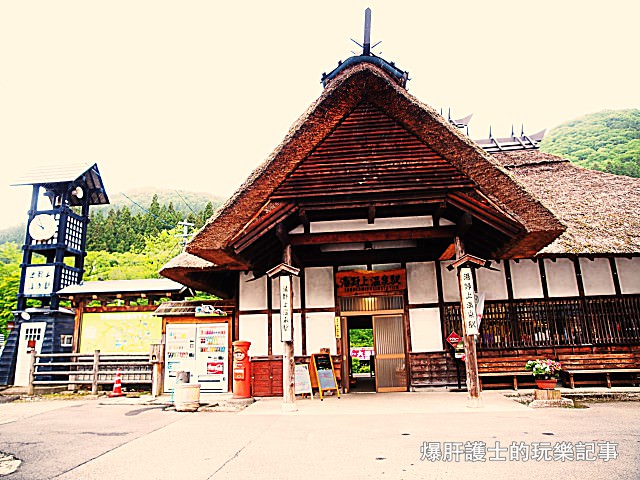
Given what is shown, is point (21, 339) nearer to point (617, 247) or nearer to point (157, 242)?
point (617, 247)

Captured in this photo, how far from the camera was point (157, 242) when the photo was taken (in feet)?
111

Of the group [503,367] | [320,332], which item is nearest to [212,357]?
[320,332]

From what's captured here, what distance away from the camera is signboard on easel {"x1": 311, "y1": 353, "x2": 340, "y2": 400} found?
910 centimetres

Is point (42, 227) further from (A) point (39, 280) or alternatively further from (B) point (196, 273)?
(B) point (196, 273)

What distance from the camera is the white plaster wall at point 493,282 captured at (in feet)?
33.1

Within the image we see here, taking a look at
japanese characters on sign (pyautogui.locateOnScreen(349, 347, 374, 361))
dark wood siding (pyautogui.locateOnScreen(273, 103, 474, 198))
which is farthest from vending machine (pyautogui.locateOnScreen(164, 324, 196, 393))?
japanese characters on sign (pyautogui.locateOnScreen(349, 347, 374, 361))

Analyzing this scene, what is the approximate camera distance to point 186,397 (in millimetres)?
7957

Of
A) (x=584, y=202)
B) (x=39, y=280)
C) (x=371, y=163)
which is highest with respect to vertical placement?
(x=584, y=202)

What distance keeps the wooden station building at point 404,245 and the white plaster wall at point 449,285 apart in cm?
2

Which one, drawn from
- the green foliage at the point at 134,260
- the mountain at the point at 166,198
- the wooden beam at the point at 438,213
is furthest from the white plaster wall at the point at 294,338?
the mountain at the point at 166,198

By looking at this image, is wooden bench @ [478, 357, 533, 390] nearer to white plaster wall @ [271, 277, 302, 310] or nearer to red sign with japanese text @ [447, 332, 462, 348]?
red sign with japanese text @ [447, 332, 462, 348]

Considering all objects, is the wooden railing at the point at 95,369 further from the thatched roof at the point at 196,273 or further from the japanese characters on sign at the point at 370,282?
the japanese characters on sign at the point at 370,282

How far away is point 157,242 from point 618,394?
31.8 metres

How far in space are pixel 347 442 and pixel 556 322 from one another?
7.08m
